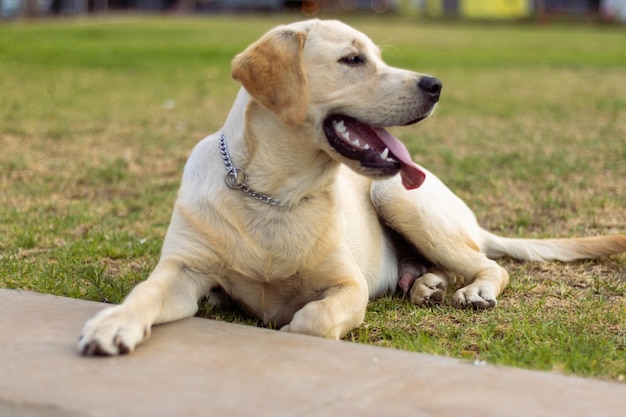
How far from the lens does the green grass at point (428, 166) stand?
3943 millimetres

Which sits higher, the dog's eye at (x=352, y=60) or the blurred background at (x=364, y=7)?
the dog's eye at (x=352, y=60)

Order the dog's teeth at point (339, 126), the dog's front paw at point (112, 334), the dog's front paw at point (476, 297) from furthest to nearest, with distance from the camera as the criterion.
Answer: the dog's front paw at point (476, 297) < the dog's teeth at point (339, 126) < the dog's front paw at point (112, 334)

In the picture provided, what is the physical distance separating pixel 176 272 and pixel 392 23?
3381 cm

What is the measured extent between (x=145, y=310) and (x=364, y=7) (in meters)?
48.3

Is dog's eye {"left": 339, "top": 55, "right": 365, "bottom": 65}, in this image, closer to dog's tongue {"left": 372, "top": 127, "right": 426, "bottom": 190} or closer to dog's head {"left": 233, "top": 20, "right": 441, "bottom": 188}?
dog's head {"left": 233, "top": 20, "right": 441, "bottom": 188}

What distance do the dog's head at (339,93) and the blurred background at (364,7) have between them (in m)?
36.1

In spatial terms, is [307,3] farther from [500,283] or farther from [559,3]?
[500,283]

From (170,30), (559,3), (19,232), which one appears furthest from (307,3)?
(19,232)

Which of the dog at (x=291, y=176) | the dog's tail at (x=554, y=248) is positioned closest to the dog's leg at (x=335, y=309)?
the dog at (x=291, y=176)

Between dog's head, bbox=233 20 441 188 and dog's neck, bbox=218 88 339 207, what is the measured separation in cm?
10

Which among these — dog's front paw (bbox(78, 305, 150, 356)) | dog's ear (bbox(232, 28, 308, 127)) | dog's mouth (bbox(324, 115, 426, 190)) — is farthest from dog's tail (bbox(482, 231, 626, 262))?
dog's front paw (bbox(78, 305, 150, 356))

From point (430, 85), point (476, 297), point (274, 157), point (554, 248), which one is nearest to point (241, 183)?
point (274, 157)

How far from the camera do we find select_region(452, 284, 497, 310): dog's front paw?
4.24 meters

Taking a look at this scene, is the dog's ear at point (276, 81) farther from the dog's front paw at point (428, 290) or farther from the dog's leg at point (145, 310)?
the dog's front paw at point (428, 290)
